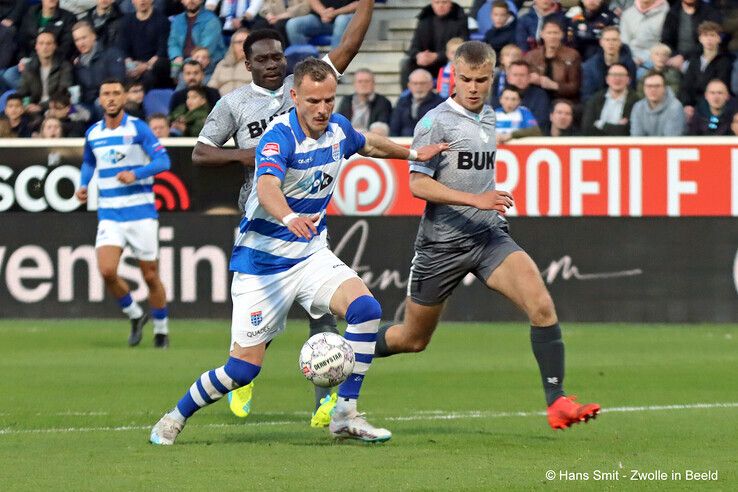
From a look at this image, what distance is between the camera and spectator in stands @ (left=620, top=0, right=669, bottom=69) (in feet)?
61.2

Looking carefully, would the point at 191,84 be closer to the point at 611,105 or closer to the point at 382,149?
the point at 611,105

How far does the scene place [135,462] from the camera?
25.6 ft

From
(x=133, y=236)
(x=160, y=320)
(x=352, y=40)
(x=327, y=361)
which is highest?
(x=352, y=40)

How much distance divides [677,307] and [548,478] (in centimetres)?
1010

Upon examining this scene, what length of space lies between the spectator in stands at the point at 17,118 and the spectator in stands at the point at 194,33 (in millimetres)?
1940

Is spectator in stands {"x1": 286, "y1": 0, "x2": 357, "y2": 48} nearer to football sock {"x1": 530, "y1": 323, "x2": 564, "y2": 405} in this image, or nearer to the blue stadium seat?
the blue stadium seat

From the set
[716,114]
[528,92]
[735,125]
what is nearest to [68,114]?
[528,92]

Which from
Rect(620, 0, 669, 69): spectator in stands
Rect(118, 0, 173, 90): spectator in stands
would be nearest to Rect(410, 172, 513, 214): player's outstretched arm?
Rect(620, 0, 669, 69): spectator in stands

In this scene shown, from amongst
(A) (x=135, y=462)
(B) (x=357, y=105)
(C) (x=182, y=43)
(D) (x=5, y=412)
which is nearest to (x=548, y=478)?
(A) (x=135, y=462)

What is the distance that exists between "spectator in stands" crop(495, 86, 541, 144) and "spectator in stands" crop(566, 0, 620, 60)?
1.45 metres

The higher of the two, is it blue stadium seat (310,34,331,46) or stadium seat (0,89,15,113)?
blue stadium seat (310,34,331,46)

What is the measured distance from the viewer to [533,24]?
18.9m

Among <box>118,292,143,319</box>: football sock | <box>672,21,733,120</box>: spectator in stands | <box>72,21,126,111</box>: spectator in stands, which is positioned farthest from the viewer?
<box>72,21,126,111</box>: spectator in stands

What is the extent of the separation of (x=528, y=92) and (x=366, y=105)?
6.28ft
